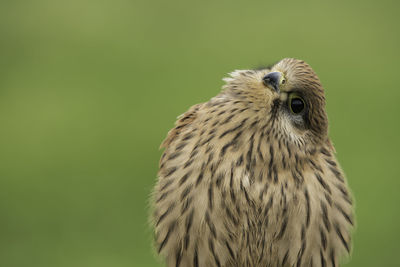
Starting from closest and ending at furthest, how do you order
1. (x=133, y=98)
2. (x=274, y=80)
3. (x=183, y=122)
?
(x=274, y=80) < (x=183, y=122) < (x=133, y=98)

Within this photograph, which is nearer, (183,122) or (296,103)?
(296,103)

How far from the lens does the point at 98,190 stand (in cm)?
755

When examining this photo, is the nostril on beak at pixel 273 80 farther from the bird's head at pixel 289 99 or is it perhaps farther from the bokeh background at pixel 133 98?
the bokeh background at pixel 133 98

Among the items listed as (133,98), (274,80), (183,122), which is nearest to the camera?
(274,80)

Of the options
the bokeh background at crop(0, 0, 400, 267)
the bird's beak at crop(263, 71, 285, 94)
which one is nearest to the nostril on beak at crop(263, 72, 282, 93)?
the bird's beak at crop(263, 71, 285, 94)

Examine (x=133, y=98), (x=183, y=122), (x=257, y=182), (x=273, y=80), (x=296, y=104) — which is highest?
(x=273, y=80)

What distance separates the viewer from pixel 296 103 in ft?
11.2

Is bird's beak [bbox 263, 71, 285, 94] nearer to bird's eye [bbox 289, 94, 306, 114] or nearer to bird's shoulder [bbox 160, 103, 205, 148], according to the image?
bird's eye [bbox 289, 94, 306, 114]

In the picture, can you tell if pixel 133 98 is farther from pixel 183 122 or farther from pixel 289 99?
pixel 289 99

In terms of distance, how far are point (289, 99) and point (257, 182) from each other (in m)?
0.42

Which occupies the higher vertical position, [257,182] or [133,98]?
[257,182]

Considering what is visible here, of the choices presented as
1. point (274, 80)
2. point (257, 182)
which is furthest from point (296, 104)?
point (257, 182)

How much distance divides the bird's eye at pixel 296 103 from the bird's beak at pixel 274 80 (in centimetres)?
9

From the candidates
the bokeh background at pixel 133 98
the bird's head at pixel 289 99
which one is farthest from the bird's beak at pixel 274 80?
the bokeh background at pixel 133 98
